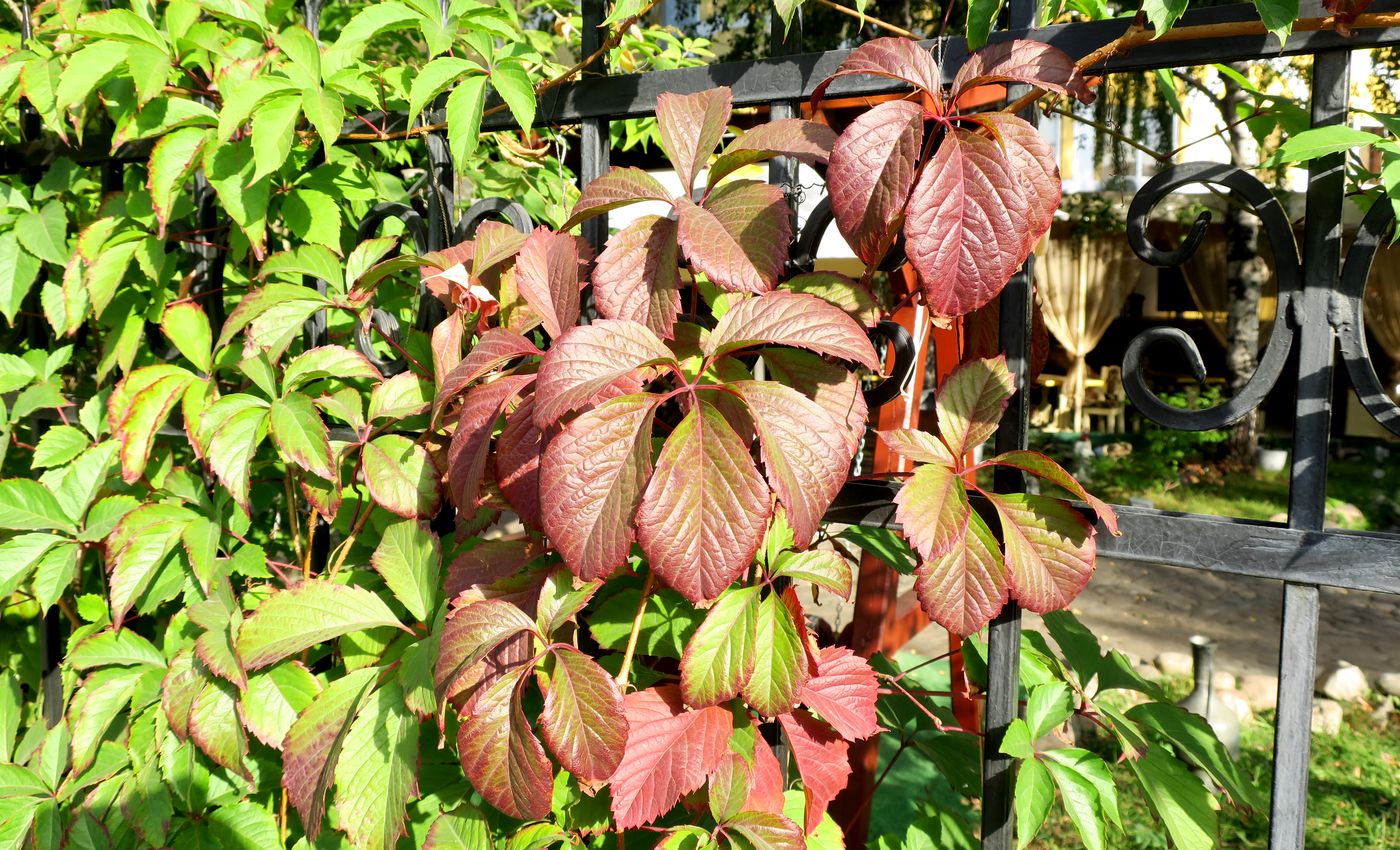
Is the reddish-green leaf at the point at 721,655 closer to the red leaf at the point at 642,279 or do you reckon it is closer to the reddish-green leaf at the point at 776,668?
the reddish-green leaf at the point at 776,668

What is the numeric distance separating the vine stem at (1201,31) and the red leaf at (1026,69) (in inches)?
1.3

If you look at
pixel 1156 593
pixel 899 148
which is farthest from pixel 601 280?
pixel 1156 593

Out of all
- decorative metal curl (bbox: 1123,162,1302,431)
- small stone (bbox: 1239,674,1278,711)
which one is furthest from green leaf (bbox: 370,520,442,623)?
small stone (bbox: 1239,674,1278,711)

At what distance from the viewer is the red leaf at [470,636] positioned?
90 centimetres

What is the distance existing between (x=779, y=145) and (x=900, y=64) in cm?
14

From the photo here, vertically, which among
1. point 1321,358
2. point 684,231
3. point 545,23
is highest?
point 545,23

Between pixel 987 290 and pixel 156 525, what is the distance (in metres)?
1.17

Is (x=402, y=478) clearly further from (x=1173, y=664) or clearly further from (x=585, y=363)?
(x=1173, y=664)

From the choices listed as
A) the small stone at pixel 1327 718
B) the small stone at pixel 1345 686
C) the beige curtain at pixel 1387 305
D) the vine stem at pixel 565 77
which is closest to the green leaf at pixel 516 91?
the vine stem at pixel 565 77

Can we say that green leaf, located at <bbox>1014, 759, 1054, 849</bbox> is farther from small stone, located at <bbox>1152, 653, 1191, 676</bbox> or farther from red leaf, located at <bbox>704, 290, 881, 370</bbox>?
small stone, located at <bbox>1152, 653, 1191, 676</bbox>

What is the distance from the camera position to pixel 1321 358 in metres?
0.87

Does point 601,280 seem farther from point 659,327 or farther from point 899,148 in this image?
→ point 899,148

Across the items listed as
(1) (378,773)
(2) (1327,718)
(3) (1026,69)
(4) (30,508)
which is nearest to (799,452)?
(3) (1026,69)

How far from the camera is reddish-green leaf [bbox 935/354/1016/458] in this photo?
95cm
